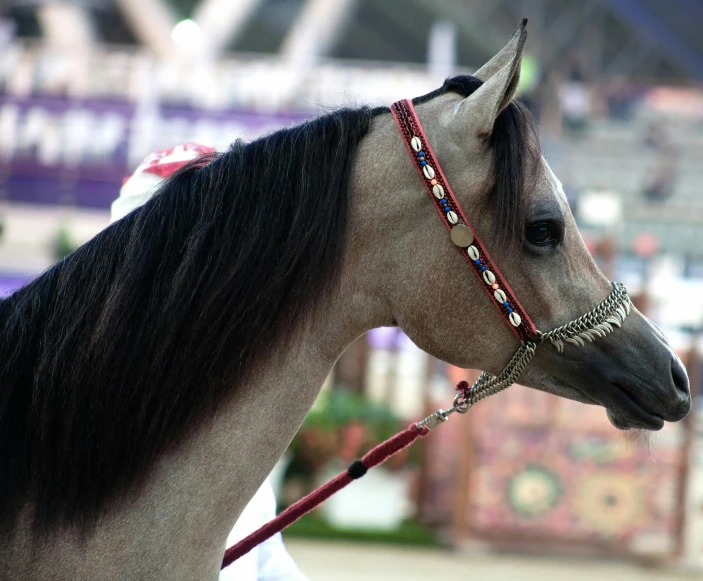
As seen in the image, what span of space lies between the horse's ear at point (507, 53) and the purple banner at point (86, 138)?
9215 millimetres

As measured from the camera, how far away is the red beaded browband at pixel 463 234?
1367 millimetres

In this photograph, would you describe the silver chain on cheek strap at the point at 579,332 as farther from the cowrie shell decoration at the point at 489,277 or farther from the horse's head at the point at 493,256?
the cowrie shell decoration at the point at 489,277

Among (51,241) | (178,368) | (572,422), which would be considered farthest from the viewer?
(51,241)

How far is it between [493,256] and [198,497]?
2.15 ft

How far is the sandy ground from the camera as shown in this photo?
6211 mm

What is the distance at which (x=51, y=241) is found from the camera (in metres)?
10.3

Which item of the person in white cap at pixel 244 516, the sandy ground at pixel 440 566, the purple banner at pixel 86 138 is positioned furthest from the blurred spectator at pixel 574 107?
the person in white cap at pixel 244 516

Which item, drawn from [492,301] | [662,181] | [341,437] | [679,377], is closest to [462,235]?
[492,301]

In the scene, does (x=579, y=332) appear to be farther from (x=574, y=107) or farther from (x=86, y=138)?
(x=574, y=107)

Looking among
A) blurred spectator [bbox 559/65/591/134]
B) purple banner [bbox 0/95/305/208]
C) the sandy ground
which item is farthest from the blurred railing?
blurred spectator [bbox 559/65/591/134]

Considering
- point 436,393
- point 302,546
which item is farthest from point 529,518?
point 302,546

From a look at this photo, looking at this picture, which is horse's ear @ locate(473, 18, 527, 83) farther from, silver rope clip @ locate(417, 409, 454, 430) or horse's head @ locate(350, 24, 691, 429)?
silver rope clip @ locate(417, 409, 454, 430)

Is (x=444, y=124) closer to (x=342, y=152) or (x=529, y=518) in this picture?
(x=342, y=152)

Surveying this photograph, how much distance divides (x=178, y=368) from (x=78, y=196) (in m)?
10.2
